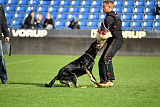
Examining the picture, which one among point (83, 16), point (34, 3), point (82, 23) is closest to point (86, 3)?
point (83, 16)

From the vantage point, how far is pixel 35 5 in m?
24.9

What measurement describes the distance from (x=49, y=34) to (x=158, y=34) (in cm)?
641

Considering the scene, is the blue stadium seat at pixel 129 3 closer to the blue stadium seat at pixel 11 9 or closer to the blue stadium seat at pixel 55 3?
the blue stadium seat at pixel 55 3

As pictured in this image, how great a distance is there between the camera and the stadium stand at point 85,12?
22.7m

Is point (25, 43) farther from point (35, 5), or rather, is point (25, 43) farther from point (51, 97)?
point (51, 97)

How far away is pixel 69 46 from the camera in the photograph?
68.4ft

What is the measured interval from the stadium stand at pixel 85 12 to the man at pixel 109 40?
1532 cm

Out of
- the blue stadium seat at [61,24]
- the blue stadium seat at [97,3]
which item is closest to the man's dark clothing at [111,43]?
the blue stadium seat at [61,24]

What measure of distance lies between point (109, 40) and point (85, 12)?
16.6 m

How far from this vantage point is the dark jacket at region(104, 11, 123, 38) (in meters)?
7.20

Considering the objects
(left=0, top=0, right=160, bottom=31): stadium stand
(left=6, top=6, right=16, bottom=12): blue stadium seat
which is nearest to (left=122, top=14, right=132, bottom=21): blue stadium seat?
(left=0, top=0, right=160, bottom=31): stadium stand

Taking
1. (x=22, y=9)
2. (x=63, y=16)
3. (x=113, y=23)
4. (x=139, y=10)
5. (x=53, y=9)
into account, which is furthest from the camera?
(x=22, y=9)

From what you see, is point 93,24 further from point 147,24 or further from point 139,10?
point 147,24

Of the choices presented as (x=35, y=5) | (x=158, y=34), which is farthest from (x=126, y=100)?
(x=35, y=5)
